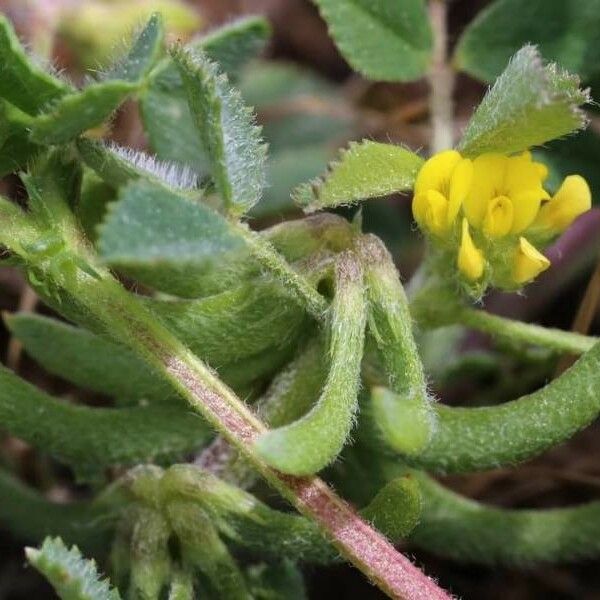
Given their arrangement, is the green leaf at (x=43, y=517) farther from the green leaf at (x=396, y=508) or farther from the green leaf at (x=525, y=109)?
the green leaf at (x=525, y=109)

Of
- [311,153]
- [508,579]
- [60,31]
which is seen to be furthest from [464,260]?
[60,31]

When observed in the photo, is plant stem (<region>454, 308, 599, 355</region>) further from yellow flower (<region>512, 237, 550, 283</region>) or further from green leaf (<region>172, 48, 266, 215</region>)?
green leaf (<region>172, 48, 266, 215</region>)

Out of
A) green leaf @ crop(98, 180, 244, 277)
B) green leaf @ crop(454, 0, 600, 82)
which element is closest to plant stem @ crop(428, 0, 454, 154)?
green leaf @ crop(454, 0, 600, 82)

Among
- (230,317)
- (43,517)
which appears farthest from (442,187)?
(43,517)

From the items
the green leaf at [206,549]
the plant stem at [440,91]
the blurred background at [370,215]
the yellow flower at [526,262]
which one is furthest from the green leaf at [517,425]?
the plant stem at [440,91]

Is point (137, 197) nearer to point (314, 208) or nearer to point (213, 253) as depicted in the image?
point (213, 253)
